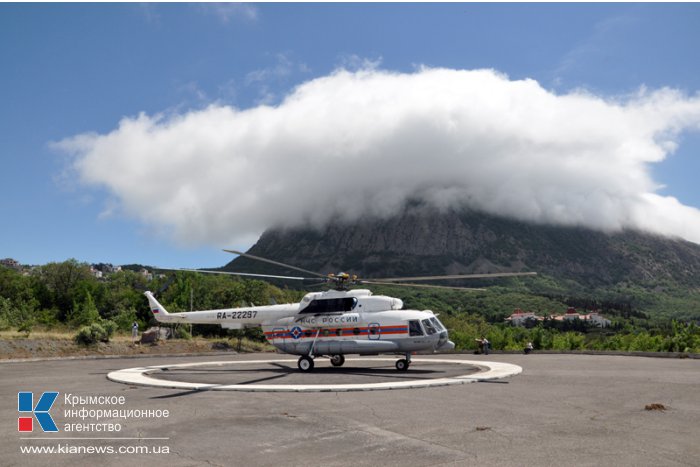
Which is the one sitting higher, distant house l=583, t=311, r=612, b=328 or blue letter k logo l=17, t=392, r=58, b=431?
blue letter k logo l=17, t=392, r=58, b=431

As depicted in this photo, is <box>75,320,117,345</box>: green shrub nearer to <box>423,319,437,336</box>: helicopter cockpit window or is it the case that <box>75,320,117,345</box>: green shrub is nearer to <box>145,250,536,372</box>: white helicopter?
<box>145,250,536,372</box>: white helicopter

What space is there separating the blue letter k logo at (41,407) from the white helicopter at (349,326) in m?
11.3

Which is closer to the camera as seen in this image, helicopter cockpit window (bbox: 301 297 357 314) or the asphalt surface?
the asphalt surface

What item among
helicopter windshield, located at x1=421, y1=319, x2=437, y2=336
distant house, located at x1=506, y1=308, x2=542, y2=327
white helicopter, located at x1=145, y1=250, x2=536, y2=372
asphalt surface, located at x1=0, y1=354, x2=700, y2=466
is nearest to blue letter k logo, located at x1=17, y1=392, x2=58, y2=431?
asphalt surface, located at x1=0, y1=354, x2=700, y2=466

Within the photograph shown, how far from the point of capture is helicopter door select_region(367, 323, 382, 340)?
24.4m

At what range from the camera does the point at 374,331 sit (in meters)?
24.6

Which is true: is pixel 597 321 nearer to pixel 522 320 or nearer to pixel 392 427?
pixel 522 320

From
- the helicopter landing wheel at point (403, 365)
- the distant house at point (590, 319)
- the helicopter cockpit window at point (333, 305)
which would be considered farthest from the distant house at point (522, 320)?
the helicopter cockpit window at point (333, 305)

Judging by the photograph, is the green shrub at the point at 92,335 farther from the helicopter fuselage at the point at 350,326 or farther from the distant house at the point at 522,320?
the distant house at the point at 522,320

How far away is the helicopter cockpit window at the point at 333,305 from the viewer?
25531mm

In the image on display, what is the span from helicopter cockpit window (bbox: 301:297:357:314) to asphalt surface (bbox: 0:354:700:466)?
8.10 metres

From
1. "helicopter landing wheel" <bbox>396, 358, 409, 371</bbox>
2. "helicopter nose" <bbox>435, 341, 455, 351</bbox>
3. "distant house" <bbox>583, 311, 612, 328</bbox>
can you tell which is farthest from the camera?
"distant house" <bbox>583, 311, 612, 328</bbox>

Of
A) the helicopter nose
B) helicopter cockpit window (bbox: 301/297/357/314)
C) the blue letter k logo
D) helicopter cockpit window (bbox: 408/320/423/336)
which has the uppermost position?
helicopter cockpit window (bbox: 301/297/357/314)

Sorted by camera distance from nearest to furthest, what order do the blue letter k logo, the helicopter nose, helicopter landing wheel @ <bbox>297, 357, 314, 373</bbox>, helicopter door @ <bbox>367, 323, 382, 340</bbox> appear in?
1. the blue letter k logo
2. the helicopter nose
3. helicopter door @ <bbox>367, 323, 382, 340</bbox>
4. helicopter landing wheel @ <bbox>297, 357, 314, 373</bbox>
